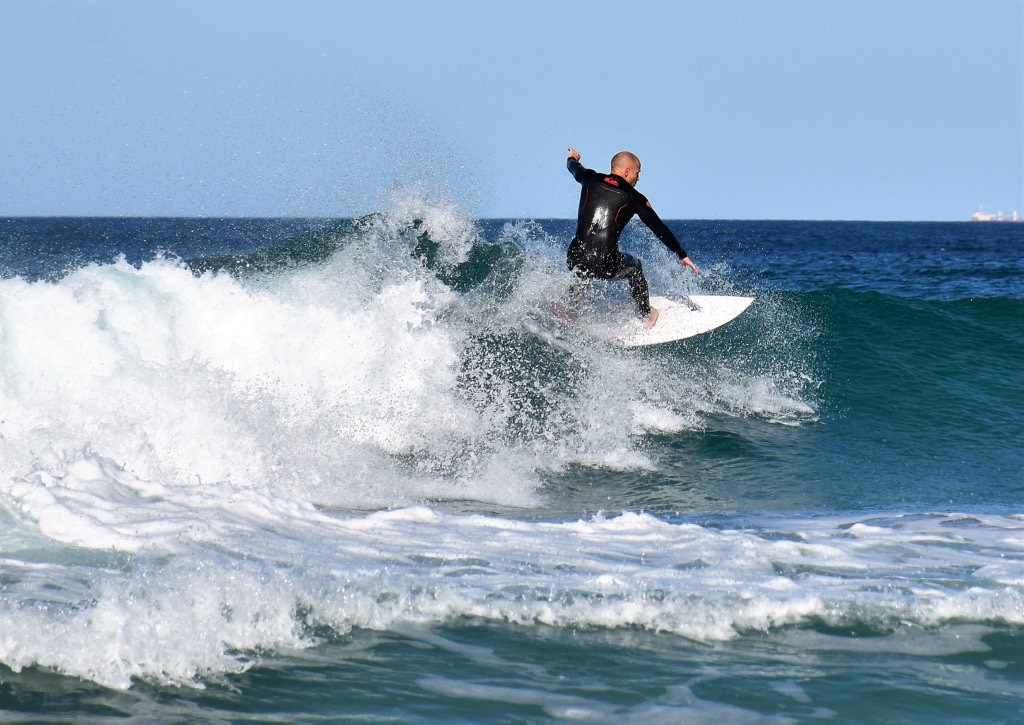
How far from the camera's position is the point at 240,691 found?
2.93 meters

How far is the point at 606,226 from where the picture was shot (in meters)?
8.05

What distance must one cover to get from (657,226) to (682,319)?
54.0 inches

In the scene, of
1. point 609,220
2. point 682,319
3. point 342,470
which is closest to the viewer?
point 342,470

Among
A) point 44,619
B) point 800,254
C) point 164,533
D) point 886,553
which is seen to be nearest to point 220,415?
point 164,533

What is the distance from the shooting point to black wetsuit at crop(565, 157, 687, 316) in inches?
314

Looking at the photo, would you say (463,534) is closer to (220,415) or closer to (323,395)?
(220,415)

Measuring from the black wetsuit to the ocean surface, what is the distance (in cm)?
66

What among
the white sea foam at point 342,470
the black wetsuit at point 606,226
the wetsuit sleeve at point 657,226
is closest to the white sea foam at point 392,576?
the white sea foam at point 342,470

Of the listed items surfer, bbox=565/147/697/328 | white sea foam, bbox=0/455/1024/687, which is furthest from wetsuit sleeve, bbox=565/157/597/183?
white sea foam, bbox=0/455/1024/687

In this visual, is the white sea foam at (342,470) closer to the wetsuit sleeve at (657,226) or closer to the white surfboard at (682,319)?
the white surfboard at (682,319)

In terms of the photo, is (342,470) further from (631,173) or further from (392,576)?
(631,173)

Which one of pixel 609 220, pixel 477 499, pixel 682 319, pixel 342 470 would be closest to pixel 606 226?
pixel 609 220

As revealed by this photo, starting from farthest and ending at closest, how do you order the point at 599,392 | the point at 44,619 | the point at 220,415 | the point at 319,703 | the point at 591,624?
the point at 599,392, the point at 220,415, the point at 591,624, the point at 44,619, the point at 319,703

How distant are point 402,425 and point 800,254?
3427 centimetres
